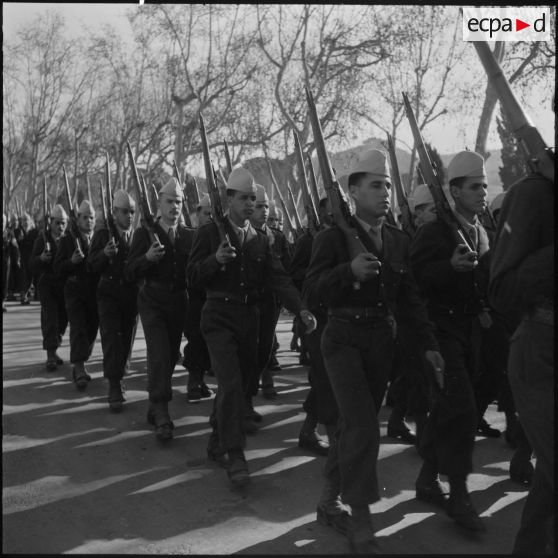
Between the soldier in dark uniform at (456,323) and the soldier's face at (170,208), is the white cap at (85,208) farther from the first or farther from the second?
the soldier in dark uniform at (456,323)

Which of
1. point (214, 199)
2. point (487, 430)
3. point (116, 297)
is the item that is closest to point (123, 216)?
point (116, 297)

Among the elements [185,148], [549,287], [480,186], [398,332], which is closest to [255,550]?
[398,332]

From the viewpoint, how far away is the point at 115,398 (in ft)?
24.8

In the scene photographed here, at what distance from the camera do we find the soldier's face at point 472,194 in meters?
5.11

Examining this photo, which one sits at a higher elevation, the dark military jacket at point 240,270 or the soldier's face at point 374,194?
the soldier's face at point 374,194

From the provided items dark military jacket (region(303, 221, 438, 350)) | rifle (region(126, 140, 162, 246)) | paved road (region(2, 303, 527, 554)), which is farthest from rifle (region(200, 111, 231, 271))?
paved road (region(2, 303, 527, 554))

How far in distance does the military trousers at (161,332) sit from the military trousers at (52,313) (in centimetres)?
341

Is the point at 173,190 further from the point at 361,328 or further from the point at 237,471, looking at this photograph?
the point at 361,328

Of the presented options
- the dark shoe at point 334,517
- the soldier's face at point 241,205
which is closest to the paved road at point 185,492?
the dark shoe at point 334,517

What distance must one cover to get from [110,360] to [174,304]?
127cm

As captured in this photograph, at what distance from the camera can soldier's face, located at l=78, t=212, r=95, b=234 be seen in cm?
966

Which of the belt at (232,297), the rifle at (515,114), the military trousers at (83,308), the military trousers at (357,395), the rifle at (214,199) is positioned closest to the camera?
the rifle at (515,114)

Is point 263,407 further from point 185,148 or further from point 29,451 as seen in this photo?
point 185,148

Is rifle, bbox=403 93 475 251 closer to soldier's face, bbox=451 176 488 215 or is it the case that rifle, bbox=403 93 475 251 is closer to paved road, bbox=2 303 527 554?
soldier's face, bbox=451 176 488 215
